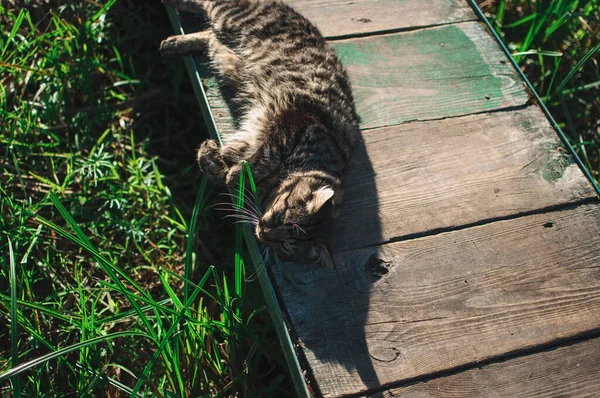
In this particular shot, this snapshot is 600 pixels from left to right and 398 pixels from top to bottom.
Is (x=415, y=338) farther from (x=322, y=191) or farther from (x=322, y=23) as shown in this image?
(x=322, y=23)

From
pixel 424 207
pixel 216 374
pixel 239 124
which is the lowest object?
pixel 216 374

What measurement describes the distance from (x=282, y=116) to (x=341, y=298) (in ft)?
3.30

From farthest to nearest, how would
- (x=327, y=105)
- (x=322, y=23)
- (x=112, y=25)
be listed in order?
1. (x=112, y=25)
2. (x=322, y=23)
3. (x=327, y=105)

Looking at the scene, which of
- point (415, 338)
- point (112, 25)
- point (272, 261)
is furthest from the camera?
point (112, 25)

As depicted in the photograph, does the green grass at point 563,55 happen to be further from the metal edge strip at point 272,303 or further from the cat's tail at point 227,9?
the metal edge strip at point 272,303

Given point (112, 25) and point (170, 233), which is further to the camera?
point (112, 25)

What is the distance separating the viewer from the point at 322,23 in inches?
139

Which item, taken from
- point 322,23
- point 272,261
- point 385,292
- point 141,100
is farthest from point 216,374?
point 322,23

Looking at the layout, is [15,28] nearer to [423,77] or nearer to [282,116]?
[282,116]

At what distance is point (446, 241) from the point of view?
269 centimetres

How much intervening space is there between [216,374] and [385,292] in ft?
2.75

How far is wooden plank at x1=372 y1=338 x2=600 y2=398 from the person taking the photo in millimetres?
2273

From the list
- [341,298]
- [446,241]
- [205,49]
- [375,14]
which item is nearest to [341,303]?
[341,298]

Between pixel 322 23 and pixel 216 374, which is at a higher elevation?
pixel 322 23
